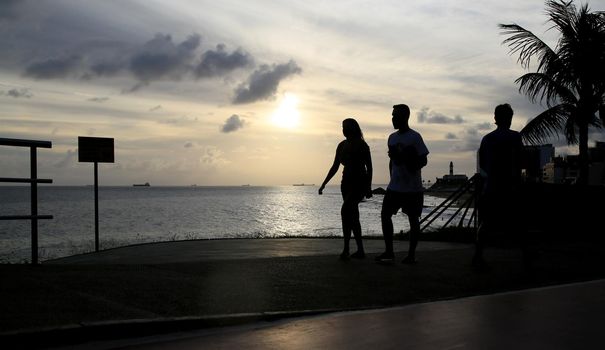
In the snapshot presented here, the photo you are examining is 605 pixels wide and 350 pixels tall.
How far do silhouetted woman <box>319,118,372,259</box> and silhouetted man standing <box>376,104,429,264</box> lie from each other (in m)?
0.52

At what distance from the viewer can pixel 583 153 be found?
1845 centimetres

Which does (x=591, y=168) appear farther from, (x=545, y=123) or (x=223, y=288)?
(x=223, y=288)

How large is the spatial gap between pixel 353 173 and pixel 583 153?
1205 centimetres

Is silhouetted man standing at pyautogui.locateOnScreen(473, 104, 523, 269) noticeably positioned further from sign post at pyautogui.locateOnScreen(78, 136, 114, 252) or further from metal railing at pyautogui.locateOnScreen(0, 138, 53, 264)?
sign post at pyautogui.locateOnScreen(78, 136, 114, 252)

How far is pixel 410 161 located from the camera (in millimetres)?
8344

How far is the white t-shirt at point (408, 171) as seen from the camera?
843 cm

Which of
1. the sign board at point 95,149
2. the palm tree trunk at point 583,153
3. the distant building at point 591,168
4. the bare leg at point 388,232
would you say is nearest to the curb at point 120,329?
the bare leg at point 388,232

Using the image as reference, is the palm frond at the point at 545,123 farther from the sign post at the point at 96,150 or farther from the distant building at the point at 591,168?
the sign post at the point at 96,150

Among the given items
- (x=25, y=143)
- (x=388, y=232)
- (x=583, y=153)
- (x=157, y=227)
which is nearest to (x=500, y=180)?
(x=388, y=232)

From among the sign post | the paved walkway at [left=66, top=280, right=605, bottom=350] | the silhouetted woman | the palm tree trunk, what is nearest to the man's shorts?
the silhouetted woman

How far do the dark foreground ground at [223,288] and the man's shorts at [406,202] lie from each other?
2.40 feet

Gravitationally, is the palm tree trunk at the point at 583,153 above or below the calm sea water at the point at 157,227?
above

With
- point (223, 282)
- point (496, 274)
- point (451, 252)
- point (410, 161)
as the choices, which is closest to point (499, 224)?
point (496, 274)

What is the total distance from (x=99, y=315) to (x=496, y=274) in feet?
16.3
